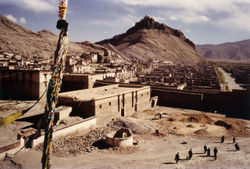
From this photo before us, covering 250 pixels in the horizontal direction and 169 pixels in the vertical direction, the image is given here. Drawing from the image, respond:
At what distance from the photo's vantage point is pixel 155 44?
5763 inches

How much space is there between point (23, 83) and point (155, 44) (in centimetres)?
12941

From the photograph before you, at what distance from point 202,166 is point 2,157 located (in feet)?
30.9

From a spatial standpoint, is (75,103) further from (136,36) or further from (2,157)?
(136,36)

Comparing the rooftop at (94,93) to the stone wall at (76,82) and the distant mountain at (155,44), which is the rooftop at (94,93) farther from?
the distant mountain at (155,44)

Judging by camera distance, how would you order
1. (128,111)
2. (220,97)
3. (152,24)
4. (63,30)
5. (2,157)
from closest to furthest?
(63,30)
(2,157)
(128,111)
(220,97)
(152,24)

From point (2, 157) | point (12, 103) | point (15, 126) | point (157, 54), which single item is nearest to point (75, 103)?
point (15, 126)

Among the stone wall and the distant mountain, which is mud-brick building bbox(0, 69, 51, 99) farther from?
the distant mountain

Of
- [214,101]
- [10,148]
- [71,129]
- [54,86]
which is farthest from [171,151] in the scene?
[214,101]

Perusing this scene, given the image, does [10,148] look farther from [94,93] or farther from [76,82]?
[76,82]

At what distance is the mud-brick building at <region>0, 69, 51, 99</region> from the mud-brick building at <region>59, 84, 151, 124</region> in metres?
5.45

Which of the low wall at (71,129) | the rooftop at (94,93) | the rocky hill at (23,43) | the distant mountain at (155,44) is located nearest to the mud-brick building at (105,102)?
the rooftop at (94,93)

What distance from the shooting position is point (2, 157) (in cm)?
1007

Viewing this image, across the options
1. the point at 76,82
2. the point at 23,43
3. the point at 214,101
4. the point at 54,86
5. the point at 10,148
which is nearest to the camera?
the point at 54,86

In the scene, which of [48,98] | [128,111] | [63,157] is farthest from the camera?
[128,111]
